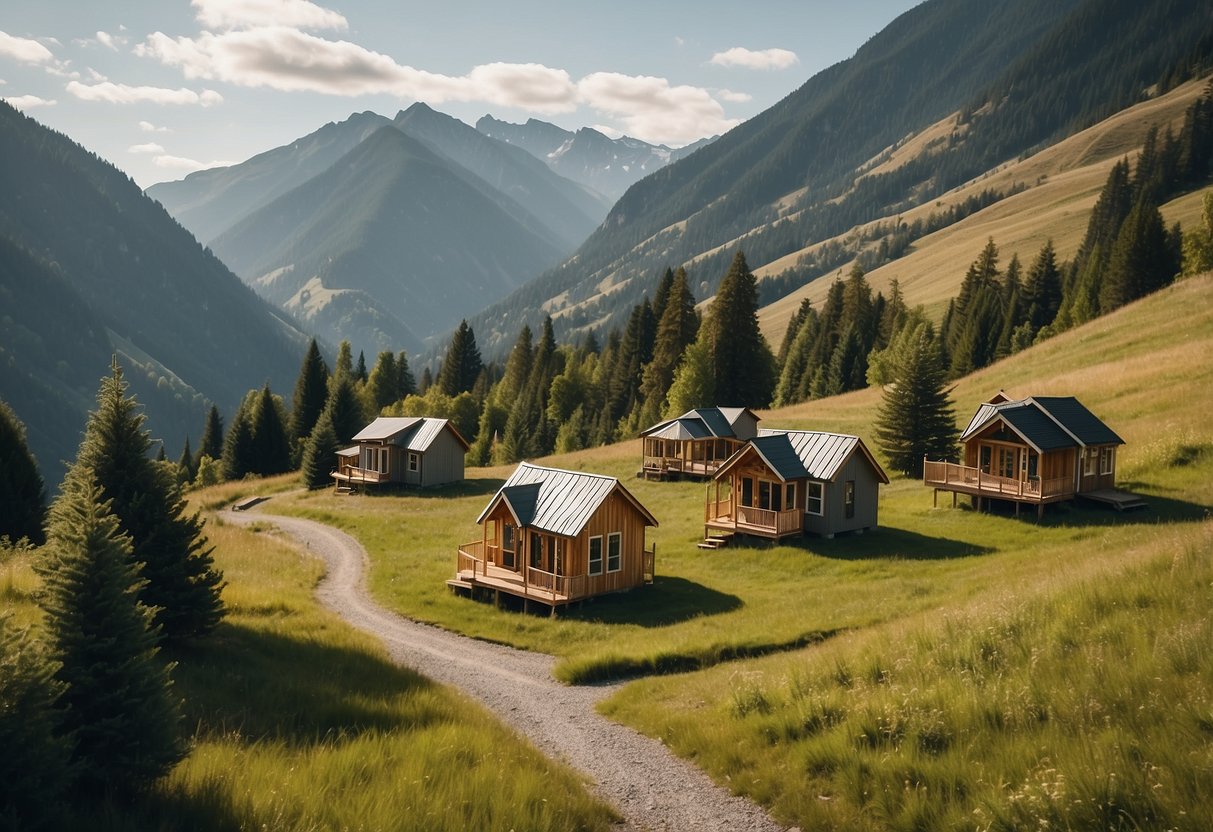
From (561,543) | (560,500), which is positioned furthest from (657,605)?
(560,500)

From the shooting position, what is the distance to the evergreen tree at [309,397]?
94438 mm

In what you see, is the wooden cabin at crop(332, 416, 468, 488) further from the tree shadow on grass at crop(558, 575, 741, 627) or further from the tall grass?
the tall grass

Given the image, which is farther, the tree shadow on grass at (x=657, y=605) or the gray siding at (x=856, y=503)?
the gray siding at (x=856, y=503)

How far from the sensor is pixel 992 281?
109 meters

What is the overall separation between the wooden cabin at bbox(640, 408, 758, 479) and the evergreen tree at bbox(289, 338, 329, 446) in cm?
5175

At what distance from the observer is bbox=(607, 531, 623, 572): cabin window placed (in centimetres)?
3209

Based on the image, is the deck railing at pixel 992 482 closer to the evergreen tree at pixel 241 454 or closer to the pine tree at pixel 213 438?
the evergreen tree at pixel 241 454

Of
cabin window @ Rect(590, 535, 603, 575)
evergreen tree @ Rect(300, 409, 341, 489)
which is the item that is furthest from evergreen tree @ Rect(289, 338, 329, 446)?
cabin window @ Rect(590, 535, 603, 575)

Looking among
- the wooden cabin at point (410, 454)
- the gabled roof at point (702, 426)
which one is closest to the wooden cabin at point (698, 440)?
the gabled roof at point (702, 426)

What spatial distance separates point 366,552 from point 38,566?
99.1 ft

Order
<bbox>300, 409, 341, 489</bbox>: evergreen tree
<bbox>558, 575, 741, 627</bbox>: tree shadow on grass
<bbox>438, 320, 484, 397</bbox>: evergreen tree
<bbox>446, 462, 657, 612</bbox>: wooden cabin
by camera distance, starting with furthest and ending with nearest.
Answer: <bbox>438, 320, 484, 397</bbox>: evergreen tree → <bbox>300, 409, 341, 489</bbox>: evergreen tree → <bbox>446, 462, 657, 612</bbox>: wooden cabin → <bbox>558, 575, 741, 627</bbox>: tree shadow on grass

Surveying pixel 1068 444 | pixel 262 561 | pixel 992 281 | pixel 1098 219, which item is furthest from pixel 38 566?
pixel 1098 219

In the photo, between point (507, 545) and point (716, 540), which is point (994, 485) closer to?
point (716, 540)

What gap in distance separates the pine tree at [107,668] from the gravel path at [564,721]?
6137 mm
